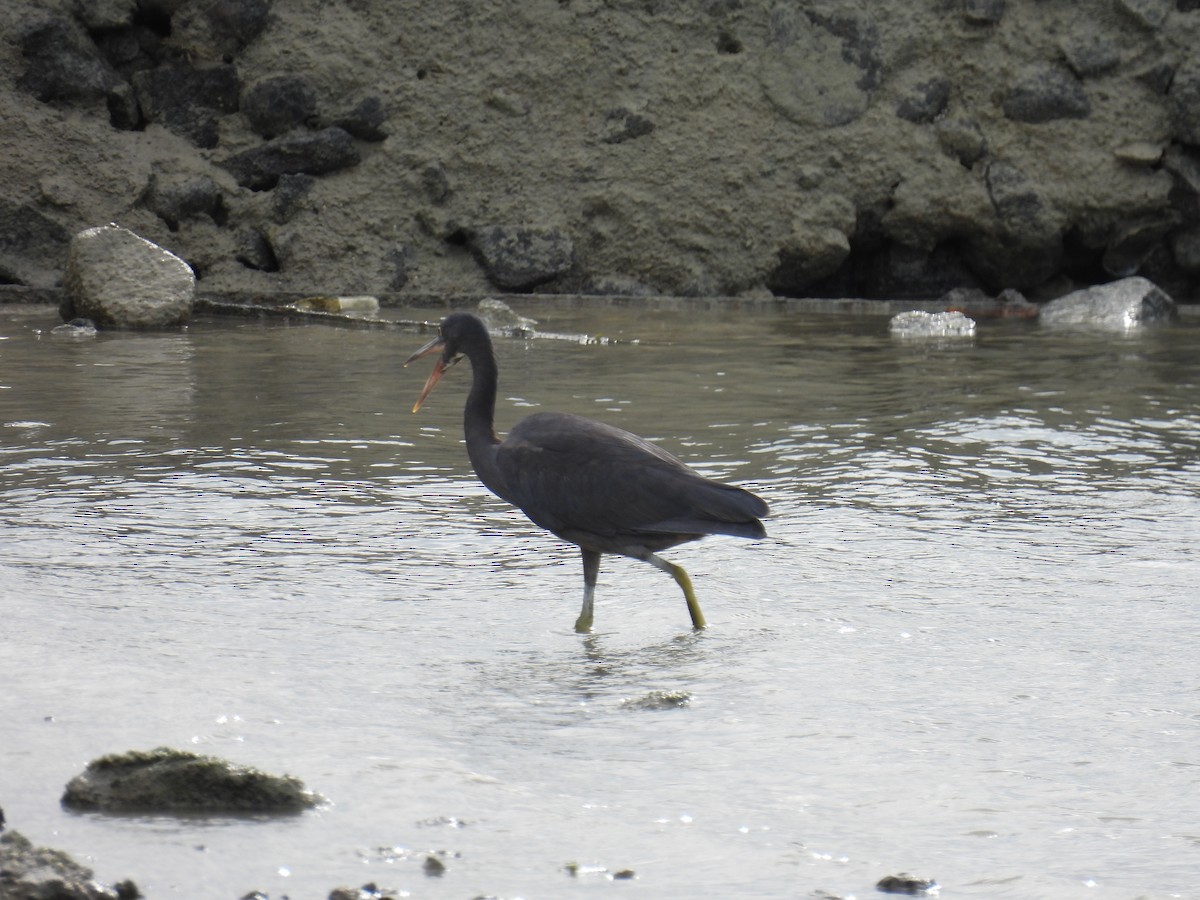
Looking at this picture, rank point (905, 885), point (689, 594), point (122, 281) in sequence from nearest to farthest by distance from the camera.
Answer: point (905, 885) → point (689, 594) → point (122, 281)

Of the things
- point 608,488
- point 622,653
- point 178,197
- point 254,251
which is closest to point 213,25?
point 178,197

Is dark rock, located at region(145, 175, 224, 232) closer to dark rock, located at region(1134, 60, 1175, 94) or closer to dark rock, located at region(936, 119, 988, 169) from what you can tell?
dark rock, located at region(936, 119, 988, 169)

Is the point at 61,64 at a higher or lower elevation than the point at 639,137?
higher

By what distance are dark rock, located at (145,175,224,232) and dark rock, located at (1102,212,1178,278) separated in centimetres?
Answer: 864

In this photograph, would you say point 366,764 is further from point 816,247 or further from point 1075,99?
point 1075,99

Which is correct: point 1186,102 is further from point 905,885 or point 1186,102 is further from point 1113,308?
point 905,885

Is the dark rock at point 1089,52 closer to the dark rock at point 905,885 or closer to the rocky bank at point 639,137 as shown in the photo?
the rocky bank at point 639,137

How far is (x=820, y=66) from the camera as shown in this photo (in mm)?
16094

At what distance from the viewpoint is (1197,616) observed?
16.0ft

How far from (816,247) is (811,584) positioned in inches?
424

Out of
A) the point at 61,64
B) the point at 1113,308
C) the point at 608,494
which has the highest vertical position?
the point at 61,64

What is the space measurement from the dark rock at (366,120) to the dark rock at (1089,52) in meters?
6.62

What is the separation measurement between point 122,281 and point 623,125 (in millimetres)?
5512

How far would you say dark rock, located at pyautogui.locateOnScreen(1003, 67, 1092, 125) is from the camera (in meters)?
16.0
